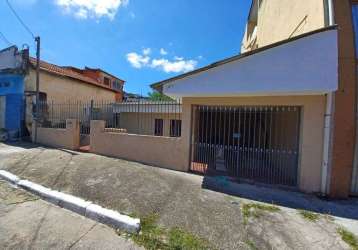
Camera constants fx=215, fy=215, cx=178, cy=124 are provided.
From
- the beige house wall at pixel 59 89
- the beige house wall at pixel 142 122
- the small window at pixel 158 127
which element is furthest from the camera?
the small window at pixel 158 127

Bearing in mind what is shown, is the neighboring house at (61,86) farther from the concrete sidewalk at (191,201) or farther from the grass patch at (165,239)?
the grass patch at (165,239)

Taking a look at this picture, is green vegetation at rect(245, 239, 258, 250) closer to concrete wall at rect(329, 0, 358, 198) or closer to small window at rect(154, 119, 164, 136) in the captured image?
concrete wall at rect(329, 0, 358, 198)

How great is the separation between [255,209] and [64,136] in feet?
29.8

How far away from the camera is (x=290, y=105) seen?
5824 millimetres

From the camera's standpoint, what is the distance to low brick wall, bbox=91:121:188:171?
7.04 meters

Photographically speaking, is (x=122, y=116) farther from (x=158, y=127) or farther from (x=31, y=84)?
(x=31, y=84)

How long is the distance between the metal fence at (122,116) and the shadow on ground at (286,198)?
4.38 meters

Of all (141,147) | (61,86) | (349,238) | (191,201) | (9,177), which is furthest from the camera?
(61,86)

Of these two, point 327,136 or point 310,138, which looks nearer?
point 327,136

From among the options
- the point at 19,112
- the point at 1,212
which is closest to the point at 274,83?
the point at 1,212

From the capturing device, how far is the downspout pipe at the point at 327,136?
528cm

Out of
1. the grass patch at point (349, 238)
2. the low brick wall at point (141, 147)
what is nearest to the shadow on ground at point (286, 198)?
the grass patch at point (349, 238)

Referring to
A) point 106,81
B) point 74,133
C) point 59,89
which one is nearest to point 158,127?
point 74,133

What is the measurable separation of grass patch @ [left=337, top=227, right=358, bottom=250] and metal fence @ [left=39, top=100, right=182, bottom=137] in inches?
263
